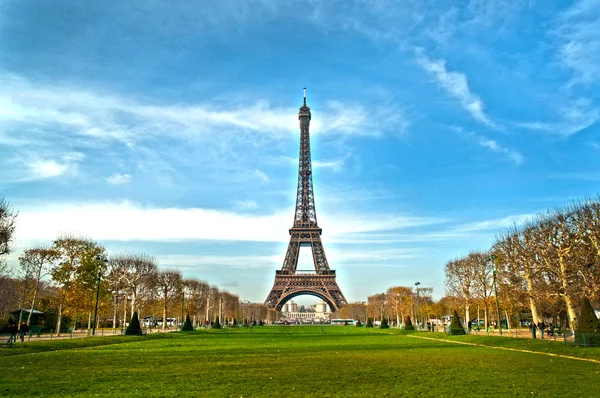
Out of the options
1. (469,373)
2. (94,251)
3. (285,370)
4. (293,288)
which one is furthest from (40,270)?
(293,288)

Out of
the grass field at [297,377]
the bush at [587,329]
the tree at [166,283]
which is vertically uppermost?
the tree at [166,283]

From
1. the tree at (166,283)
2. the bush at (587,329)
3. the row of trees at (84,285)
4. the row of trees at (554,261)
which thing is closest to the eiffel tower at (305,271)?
the row of trees at (84,285)

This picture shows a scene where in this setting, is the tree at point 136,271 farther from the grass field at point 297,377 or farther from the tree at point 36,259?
the grass field at point 297,377

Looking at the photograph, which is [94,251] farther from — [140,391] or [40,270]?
[140,391]

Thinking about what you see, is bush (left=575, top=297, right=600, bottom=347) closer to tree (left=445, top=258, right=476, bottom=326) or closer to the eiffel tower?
tree (left=445, top=258, right=476, bottom=326)

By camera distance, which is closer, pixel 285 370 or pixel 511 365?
pixel 285 370

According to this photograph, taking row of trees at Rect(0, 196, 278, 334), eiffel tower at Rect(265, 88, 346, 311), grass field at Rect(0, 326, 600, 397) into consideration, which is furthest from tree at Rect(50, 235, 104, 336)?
eiffel tower at Rect(265, 88, 346, 311)
